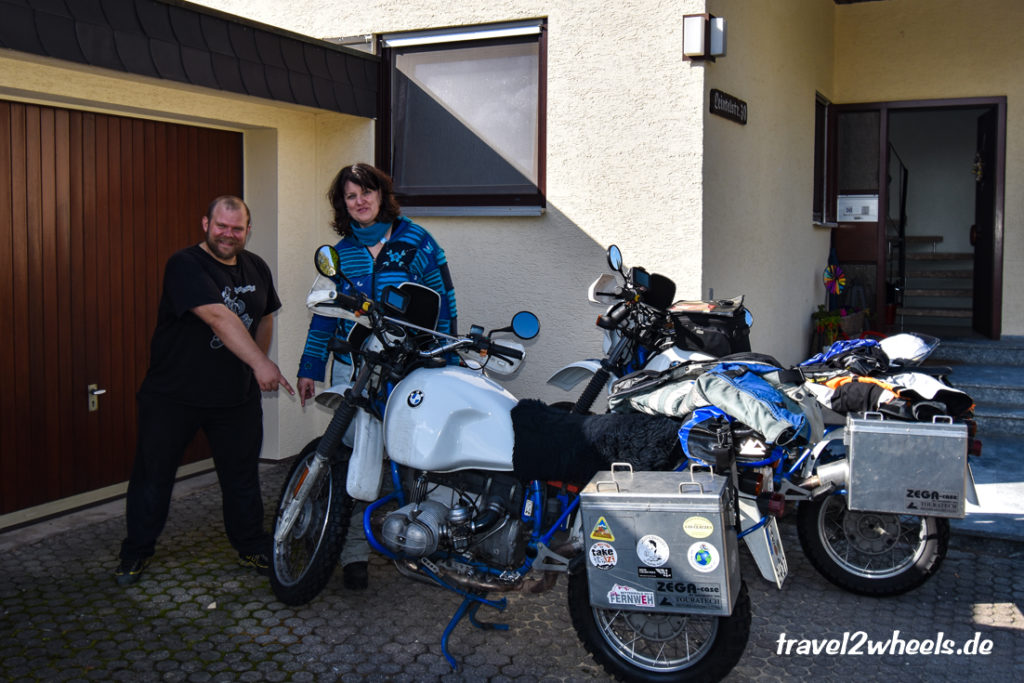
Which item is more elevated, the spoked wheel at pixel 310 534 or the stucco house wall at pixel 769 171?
→ the stucco house wall at pixel 769 171

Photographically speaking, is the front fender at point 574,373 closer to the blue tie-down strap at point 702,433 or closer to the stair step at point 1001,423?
the blue tie-down strap at point 702,433

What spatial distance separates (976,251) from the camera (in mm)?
9055

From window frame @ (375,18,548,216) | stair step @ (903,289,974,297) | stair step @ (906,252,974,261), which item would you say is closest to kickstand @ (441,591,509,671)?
window frame @ (375,18,548,216)

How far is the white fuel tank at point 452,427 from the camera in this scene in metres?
3.59

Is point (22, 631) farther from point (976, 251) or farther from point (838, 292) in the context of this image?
point (976, 251)

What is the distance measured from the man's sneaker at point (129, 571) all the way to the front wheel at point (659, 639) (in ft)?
6.93

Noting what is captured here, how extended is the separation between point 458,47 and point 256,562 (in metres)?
3.44

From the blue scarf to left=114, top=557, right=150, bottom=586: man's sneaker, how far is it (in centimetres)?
174

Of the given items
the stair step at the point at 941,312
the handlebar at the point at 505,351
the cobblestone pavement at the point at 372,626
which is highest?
the handlebar at the point at 505,351

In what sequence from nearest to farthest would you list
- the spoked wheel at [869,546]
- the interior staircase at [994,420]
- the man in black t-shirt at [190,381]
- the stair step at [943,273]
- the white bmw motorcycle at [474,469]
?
the white bmw motorcycle at [474,469] < the spoked wheel at [869,546] < the man in black t-shirt at [190,381] < the interior staircase at [994,420] < the stair step at [943,273]

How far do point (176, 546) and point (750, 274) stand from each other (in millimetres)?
3904

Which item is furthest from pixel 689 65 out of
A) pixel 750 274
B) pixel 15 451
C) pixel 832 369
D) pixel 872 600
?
pixel 15 451

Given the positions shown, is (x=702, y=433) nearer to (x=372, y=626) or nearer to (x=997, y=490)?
(x=372, y=626)

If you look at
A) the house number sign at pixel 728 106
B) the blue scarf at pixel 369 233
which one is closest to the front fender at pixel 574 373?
the blue scarf at pixel 369 233
